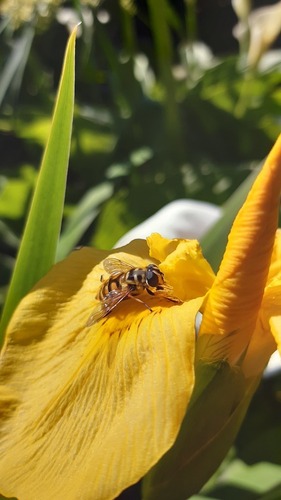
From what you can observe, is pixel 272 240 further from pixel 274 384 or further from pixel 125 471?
pixel 274 384

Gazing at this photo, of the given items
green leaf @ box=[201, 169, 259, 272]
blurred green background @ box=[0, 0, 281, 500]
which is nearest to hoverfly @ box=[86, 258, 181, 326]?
green leaf @ box=[201, 169, 259, 272]

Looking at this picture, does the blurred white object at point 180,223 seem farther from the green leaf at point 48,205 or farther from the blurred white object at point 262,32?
the blurred white object at point 262,32

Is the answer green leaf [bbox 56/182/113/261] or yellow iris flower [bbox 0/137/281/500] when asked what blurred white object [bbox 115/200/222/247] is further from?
yellow iris flower [bbox 0/137/281/500]

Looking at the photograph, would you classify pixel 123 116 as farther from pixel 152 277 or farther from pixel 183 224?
pixel 152 277

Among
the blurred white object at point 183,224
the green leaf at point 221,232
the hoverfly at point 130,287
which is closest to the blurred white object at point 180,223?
the blurred white object at point 183,224

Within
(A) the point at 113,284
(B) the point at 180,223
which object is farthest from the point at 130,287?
(B) the point at 180,223

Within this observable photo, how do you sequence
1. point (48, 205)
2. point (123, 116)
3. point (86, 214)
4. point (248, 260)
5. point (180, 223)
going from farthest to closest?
1. point (123, 116)
2. point (86, 214)
3. point (180, 223)
4. point (48, 205)
5. point (248, 260)

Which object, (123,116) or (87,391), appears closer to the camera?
(87,391)
